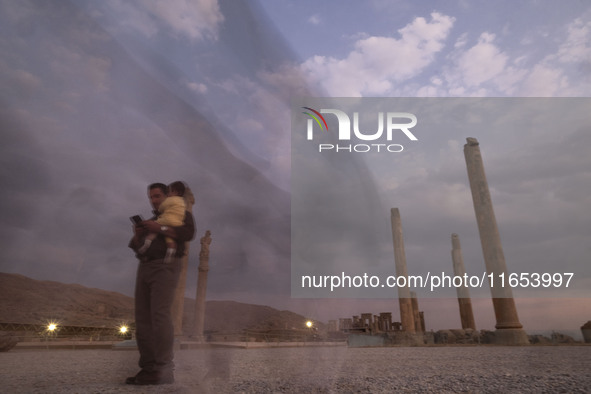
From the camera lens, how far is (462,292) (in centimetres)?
2411

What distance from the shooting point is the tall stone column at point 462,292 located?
23.4 m

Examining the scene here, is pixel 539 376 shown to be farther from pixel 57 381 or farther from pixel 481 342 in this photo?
pixel 481 342

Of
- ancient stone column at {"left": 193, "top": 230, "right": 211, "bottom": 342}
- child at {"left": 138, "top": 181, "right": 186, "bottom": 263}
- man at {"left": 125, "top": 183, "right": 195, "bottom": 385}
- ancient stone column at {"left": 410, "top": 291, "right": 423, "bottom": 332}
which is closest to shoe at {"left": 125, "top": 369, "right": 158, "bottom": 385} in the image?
man at {"left": 125, "top": 183, "right": 195, "bottom": 385}

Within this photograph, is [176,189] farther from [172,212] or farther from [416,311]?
[416,311]

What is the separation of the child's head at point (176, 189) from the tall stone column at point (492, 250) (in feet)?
43.0

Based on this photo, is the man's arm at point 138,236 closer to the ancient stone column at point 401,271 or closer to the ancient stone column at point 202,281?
the ancient stone column at point 401,271

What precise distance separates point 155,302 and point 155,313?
0.10m

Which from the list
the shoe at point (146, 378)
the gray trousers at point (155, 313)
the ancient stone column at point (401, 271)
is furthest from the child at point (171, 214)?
the ancient stone column at point (401, 271)

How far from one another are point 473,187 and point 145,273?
46.8 ft

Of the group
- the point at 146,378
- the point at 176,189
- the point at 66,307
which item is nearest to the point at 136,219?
the point at 176,189

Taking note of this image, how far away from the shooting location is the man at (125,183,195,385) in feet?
10.6

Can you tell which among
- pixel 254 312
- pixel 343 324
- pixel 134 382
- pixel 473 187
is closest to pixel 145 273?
pixel 134 382

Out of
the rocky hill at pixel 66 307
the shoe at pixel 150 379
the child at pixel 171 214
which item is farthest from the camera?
the rocky hill at pixel 66 307

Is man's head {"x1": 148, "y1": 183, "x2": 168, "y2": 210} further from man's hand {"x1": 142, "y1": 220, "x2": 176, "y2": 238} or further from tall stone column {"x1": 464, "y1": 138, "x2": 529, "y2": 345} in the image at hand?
tall stone column {"x1": 464, "y1": 138, "x2": 529, "y2": 345}
